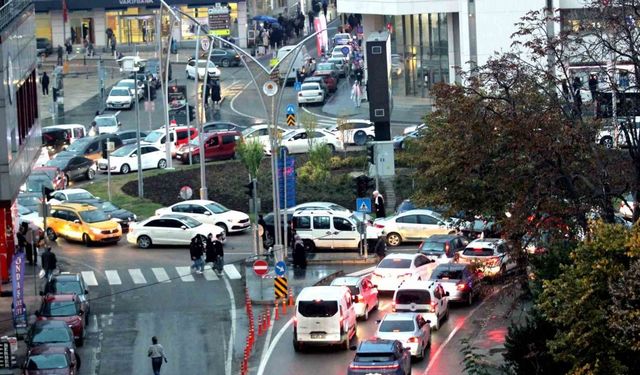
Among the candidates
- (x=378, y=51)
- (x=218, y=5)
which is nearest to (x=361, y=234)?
(x=378, y=51)

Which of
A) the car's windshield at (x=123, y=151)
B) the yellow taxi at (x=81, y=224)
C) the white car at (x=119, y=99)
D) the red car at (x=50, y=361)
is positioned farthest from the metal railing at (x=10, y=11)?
the white car at (x=119, y=99)

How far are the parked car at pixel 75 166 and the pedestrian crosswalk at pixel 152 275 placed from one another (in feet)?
61.5

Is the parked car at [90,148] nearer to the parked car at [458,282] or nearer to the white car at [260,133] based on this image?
the white car at [260,133]

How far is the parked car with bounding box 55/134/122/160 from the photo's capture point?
7962 centimetres

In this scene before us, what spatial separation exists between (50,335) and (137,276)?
12.5m

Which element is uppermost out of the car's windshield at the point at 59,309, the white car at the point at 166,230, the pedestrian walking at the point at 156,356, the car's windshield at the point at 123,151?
the car's windshield at the point at 123,151

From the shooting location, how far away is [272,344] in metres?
46.9

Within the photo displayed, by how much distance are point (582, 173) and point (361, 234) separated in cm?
1962

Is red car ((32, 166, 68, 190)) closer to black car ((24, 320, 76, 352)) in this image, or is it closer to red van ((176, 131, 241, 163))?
red van ((176, 131, 241, 163))

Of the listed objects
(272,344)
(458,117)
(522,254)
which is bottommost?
(272,344)

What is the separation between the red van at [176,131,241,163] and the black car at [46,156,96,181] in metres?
4.95

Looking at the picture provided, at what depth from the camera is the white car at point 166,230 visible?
6181 centimetres

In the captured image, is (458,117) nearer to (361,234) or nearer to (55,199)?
(361,234)

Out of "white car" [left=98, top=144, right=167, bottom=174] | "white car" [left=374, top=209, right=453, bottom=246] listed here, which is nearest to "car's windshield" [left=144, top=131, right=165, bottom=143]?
"white car" [left=98, top=144, right=167, bottom=174]
